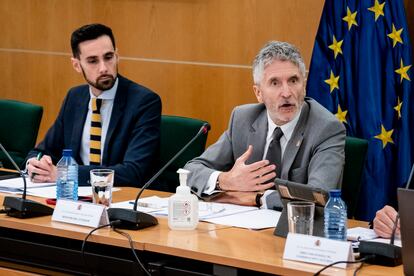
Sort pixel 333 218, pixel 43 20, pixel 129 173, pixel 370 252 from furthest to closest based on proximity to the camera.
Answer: pixel 43 20, pixel 129 173, pixel 333 218, pixel 370 252

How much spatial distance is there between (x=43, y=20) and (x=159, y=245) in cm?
443

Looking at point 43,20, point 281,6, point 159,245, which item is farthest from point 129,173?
point 43,20

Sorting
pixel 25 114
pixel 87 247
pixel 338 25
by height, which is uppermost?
pixel 338 25

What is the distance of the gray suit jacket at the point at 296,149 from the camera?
410 centimetres

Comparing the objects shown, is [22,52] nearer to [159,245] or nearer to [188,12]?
[188,12]

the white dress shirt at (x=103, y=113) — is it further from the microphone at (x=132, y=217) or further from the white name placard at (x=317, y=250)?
the white name placard at (x=317, y=250)

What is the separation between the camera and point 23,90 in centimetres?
757

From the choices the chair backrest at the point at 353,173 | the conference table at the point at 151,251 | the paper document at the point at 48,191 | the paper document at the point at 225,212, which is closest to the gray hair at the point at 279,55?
the chair backrest at the point at 353,173

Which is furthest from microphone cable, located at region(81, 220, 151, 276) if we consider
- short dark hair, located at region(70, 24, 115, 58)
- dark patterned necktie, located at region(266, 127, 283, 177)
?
short dark hair, located at region(70, 24, 115, 58)

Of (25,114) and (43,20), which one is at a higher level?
(43,20)

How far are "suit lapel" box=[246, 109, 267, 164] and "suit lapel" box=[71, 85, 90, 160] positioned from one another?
3.75 ft

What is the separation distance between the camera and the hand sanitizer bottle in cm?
355

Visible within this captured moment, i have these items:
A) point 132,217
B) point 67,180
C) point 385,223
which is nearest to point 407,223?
point 385,223

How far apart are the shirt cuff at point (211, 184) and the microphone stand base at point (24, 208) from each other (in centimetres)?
79
